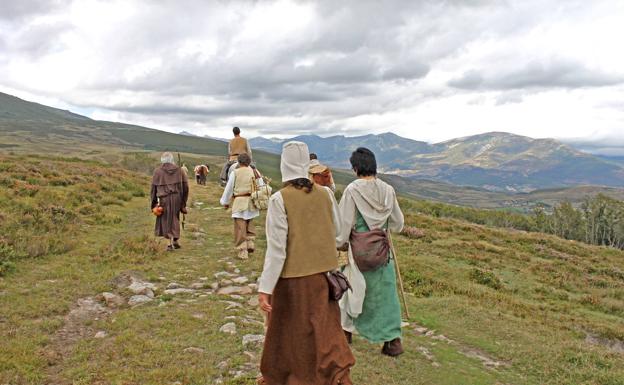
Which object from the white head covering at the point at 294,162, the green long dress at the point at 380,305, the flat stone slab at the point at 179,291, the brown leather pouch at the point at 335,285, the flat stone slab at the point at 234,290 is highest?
the white head covering at the point at 294,162

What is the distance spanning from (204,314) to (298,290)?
357 centimetres

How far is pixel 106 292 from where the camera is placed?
8.16 meters

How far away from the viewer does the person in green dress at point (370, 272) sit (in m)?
6.43

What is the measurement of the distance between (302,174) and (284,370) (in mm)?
2269

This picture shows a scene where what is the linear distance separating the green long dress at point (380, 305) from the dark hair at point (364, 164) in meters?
0.66

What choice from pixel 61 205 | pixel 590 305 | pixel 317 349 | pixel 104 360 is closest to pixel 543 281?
pixel 590 305

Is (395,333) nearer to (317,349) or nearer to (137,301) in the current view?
(317,349)

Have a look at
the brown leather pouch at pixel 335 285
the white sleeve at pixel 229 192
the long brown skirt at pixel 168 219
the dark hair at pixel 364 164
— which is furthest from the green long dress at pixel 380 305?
the long brown skirt at pixel 168 219

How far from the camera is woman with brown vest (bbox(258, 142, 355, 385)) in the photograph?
14.9 feet

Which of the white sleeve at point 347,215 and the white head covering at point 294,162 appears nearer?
the white head covering at point 294,162

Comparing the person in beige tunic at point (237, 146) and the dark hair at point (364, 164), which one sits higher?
the person in beige tunic at point (237, 146)

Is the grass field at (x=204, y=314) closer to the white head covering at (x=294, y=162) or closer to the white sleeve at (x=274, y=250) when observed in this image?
the white sleeve at (x=274, y=250)

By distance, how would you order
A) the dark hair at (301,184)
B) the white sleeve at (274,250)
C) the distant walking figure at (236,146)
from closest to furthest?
the white sleeve at (274,250) < the dark hair at (301,184) < the distant walking figure at (236,146)

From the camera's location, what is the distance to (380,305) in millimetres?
6578
